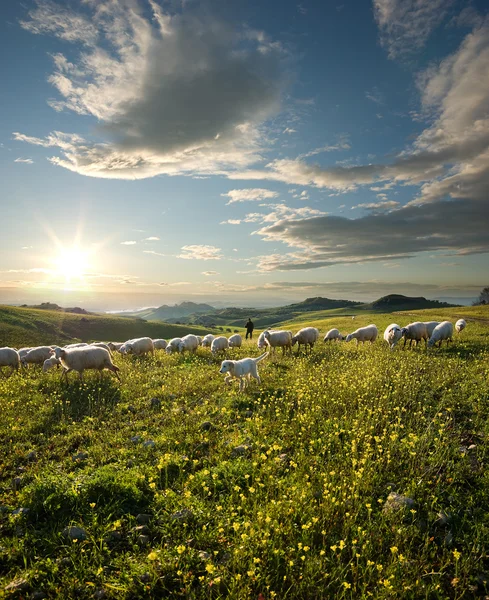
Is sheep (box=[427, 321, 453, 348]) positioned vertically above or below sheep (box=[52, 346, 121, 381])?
above

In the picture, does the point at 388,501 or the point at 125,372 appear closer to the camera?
the point at 388,501

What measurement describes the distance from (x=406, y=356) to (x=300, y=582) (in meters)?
16.1

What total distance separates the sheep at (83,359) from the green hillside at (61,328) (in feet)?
152

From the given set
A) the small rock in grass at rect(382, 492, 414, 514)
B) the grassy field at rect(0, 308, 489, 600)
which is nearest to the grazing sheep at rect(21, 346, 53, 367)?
the grassy field at rect(0, 308, 489, 600)

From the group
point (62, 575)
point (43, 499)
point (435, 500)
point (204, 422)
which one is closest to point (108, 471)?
point (43, 499)

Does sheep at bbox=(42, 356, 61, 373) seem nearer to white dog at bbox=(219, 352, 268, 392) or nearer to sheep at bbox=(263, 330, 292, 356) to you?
white dog at bbox=(219, 352, 268, 392)

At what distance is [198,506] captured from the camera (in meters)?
5.98

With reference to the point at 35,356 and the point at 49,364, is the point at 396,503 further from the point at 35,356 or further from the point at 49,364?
the point at 35,356

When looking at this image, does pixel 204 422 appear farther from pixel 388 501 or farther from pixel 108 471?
pixel 388 501

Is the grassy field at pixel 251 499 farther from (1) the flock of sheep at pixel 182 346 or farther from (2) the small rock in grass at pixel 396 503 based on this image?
(1) the flock of sheep at pixel 182 346

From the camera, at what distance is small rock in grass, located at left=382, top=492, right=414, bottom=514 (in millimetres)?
5723

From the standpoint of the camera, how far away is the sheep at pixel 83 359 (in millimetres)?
16508

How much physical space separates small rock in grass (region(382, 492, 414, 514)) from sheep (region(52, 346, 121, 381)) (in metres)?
13.9

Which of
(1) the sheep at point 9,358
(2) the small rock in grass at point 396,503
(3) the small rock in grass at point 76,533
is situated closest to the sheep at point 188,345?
(1) the sheep at point 9,358
